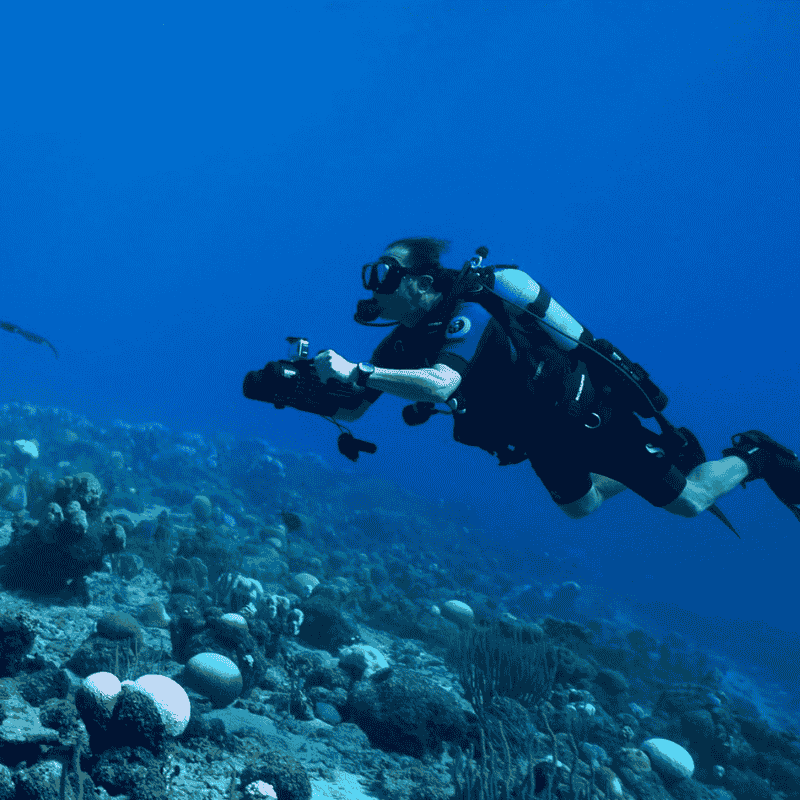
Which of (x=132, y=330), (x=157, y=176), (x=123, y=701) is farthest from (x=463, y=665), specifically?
(x=132, y=330)

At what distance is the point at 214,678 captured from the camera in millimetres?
4195

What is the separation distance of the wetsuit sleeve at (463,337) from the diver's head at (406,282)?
261mm

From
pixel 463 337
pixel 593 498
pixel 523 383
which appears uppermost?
pixel 463 337

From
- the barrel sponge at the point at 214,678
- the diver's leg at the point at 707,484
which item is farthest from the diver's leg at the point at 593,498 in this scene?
the barrel sponge at the point at 214,678

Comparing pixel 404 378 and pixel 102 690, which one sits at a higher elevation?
→ pixel 404 378

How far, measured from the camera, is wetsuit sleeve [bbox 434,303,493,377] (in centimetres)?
332

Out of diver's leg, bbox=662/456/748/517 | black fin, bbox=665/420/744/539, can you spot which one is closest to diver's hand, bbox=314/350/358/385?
diver's leg, bbox=662/456/748/517

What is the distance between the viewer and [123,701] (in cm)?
306

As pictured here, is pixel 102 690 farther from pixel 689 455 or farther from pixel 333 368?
pixel 689 455

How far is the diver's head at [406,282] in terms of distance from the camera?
3.54 m

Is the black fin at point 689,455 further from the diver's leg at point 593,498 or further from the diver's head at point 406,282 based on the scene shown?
the diver's head at point 406,282

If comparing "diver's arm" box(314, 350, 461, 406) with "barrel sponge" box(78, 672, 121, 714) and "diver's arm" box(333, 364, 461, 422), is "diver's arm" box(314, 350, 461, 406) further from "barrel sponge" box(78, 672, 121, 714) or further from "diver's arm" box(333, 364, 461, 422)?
"barrel sponge" box(78, 672, 121, 714)

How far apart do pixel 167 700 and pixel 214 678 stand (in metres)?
1.06

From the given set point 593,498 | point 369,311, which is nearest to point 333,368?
point 369,311
